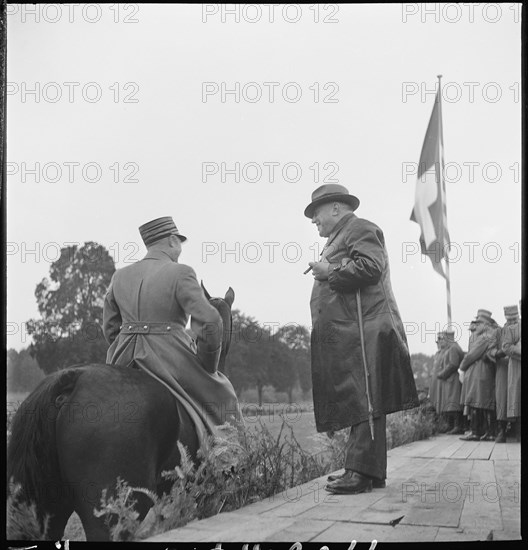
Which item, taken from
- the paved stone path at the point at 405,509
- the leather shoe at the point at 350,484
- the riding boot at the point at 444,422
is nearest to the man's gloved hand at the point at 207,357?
the paved stone path at the point at 405,509

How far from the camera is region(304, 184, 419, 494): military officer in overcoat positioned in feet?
14.8

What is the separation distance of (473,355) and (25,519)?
267cm

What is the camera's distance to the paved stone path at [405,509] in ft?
14.2

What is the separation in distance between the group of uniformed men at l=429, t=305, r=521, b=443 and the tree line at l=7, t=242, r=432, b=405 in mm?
212

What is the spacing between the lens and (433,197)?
4688 millimetres

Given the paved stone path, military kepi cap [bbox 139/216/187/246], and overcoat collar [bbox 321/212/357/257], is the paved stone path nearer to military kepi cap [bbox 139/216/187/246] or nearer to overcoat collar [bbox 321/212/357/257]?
overcoat collar [bbox 321/212/357/257]

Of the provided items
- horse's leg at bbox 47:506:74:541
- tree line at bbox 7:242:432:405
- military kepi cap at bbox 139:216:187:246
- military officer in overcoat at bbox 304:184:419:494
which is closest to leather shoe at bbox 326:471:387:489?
military officer in overcoat at bbox 304:184:419:494

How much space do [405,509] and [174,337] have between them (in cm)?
155

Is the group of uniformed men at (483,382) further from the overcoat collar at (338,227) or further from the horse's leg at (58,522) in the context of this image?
the horse's leg at (58,522)

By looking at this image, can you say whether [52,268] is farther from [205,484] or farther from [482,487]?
[482,487]

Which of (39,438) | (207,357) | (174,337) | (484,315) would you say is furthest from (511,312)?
(39,438)

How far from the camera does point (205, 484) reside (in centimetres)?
436

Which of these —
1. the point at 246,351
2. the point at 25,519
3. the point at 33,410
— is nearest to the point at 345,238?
the point at 246,351

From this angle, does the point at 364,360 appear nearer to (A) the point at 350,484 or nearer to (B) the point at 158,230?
(A) the point at 350,484
